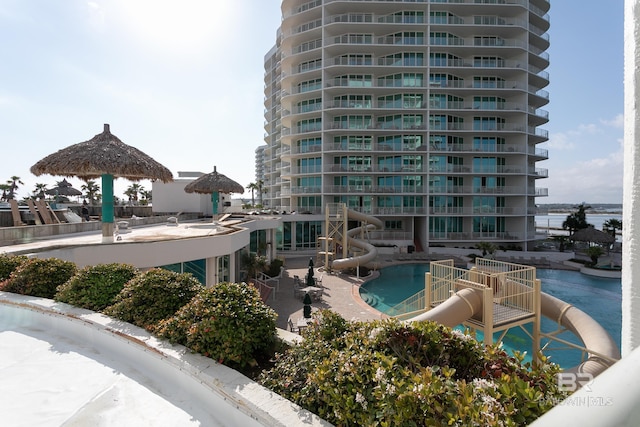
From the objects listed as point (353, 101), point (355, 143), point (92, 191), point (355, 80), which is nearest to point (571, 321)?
point (355, 143)

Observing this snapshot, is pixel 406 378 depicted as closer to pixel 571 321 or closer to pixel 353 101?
pixel 571 321

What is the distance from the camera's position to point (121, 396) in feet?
10.9

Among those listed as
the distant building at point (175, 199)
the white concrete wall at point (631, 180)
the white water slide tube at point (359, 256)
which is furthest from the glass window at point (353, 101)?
the white concrete wall at point (631, 180)

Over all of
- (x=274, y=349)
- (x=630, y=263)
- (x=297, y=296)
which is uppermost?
(x=630, y=263)

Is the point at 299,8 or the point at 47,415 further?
the point at 299,8

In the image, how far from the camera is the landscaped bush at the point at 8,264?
685 centimetres

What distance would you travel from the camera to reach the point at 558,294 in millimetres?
19125

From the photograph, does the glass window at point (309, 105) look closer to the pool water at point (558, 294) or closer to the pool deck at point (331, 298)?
the pool deck at point (331, 298)

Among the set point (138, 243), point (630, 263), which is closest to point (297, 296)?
point (138, 243)

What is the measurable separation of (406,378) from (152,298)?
4.09 metres

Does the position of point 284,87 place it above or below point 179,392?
above

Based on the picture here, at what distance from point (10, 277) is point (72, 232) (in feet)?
26.8

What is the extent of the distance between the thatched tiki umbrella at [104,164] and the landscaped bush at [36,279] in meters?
3.85

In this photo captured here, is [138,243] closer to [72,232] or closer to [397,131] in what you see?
[72,232]
